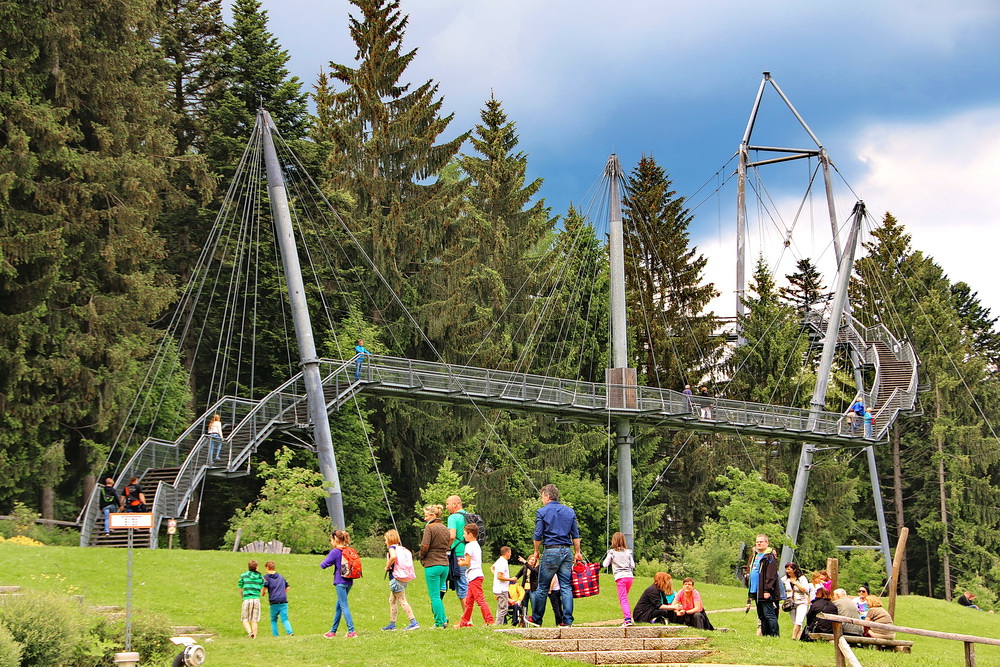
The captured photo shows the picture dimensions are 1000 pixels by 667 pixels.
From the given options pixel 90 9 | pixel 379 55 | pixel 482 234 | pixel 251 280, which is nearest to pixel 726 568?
pixel 482 234

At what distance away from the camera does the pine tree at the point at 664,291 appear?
163ft

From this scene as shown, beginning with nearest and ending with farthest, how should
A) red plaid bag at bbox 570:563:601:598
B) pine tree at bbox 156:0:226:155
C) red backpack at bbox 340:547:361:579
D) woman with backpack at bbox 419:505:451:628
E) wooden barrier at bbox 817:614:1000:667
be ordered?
wooden barrier at bbox 817:614:1000:667 < woman with backpack at bbox 419:505:451:628 < red backpack at bbox 340:547:361:579 < red plaid bag at bbox 570:563:601:598 < pine tree at bbox 156:0:226:155

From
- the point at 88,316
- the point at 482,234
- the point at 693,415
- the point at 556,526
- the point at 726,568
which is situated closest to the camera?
the point at 556,526

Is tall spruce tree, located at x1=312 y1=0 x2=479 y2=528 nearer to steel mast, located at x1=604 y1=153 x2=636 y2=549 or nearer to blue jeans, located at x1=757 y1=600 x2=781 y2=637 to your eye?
steel mast, located at x1=604 y1=153 x2=636 y2=549

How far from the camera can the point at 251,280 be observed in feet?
139

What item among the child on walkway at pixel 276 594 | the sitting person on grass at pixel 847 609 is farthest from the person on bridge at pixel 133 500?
the sitting person on grass at pixel 847 609

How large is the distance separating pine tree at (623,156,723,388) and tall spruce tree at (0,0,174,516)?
73.5ft

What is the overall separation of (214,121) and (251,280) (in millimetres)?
6678

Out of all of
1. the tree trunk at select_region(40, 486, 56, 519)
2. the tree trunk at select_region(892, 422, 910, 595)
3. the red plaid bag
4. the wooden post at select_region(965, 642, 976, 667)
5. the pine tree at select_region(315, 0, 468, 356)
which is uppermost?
the pine tree at select_region(315, 0, 468, 356)

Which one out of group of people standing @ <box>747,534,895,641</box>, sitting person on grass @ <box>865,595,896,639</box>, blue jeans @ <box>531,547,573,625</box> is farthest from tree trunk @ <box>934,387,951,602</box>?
blue jeans @ <box>531,547,573,625</box>

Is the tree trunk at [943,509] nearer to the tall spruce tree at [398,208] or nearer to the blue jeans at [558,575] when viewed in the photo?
the tall spruce tree at [398,208]

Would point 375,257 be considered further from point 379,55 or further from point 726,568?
point 726,568

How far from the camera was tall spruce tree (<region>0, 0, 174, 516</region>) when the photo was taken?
30.6 m

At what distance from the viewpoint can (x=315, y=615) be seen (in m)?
19.2
